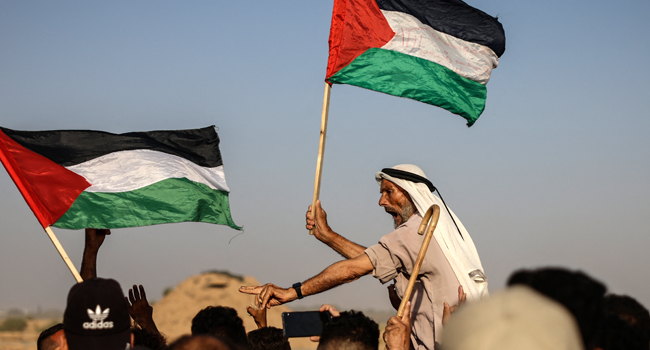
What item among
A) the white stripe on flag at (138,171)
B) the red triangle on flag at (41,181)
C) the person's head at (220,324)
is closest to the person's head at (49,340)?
the person's head at (220,324)

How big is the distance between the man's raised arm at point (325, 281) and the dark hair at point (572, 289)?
287 centimetres

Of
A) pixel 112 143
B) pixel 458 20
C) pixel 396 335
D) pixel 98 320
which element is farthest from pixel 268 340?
pixel 458 20

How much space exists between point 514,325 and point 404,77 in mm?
4516

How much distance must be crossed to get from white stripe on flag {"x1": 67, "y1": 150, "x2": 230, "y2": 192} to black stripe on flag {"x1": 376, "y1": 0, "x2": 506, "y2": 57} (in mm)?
2900

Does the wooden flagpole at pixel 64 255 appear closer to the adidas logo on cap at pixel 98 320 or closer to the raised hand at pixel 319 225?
the raised hand at pixel 319 225

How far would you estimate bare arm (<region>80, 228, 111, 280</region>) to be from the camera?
525 centimetres

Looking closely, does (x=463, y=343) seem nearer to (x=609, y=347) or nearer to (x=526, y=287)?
(x=526, y=287)

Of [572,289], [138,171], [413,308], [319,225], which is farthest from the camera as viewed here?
[138,171]

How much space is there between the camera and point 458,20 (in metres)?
5.98

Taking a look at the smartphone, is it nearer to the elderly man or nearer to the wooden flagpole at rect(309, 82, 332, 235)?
the elderly man

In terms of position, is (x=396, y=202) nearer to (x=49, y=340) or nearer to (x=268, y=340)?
(x=268, y=340)

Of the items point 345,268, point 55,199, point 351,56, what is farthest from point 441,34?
point 55,199

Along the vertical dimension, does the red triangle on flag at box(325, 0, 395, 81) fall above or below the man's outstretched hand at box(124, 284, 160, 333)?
above

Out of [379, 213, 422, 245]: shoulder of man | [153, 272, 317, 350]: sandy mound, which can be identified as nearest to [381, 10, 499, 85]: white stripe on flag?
[379, 213, 422, 245]: shoulder of man
